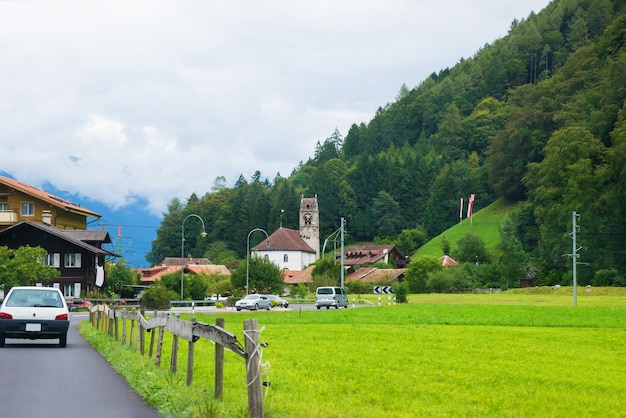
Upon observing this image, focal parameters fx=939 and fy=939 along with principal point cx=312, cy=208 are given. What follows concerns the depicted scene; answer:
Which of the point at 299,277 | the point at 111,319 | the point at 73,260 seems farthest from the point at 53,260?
the point at 299,277

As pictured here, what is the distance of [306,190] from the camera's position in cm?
19888

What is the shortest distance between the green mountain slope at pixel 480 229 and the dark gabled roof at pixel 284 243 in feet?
69.9

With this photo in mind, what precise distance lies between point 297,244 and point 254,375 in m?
160

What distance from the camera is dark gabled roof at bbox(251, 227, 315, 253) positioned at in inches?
6604

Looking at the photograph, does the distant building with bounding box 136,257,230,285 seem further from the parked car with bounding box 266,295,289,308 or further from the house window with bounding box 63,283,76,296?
the parked car with bounding box 266,295,289,308

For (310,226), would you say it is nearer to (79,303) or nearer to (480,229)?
(480,229)

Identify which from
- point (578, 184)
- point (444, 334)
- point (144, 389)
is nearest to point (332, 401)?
point (144, 389)

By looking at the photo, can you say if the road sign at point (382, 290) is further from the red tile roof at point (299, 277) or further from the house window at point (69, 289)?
the house window at point (69, 289)

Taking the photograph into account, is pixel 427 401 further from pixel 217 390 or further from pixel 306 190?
pixel 306 190

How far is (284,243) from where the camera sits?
16825 centimetres

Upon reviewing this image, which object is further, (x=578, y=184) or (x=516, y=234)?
(x=516, y=234)

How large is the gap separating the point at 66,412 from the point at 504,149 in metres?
145

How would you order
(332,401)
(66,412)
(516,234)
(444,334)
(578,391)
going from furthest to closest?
(516,234) → (444,334) → (578,391) → (332,401) → (66,412)

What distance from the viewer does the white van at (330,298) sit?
238 feet
